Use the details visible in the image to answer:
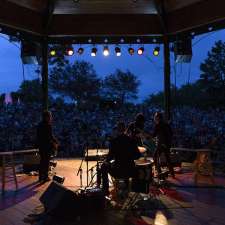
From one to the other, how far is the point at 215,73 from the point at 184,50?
12.0 m

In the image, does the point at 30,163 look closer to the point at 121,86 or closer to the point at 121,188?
the point at 121,188

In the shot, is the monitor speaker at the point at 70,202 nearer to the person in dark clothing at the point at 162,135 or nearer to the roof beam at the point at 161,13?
the person in dark clothing at the point at 162,135

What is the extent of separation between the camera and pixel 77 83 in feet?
69.8

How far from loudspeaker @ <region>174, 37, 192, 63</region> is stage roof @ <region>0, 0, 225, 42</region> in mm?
241

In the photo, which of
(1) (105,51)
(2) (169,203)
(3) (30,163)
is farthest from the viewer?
(1) (105,51)

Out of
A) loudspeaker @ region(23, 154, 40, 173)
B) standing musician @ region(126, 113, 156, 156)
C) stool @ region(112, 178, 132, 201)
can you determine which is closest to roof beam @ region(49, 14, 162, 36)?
loudspeaker @ region(23, 154, 40, 173)

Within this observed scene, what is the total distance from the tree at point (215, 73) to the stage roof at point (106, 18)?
1141 cm

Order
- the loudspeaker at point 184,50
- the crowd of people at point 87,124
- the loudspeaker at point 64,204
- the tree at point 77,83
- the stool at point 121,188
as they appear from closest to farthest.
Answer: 1. the loudspeaker at point 64,204
2. the stool at point 121,188
3. the loudspeaker at point 184,50
4. the crowd of people at point 87,124
5. the tree at point 77,83

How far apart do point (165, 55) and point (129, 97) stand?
1060 cm

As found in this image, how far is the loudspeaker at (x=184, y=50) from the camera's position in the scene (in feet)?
38.4

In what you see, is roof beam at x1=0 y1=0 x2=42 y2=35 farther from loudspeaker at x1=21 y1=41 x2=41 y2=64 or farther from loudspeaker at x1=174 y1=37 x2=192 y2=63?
loudspeaker at x1=174 y1=37 x2=192 y2=63

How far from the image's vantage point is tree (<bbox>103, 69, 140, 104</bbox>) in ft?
71.0

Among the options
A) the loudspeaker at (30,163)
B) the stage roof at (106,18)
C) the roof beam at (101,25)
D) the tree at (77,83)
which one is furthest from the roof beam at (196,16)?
the tree at (77,83)

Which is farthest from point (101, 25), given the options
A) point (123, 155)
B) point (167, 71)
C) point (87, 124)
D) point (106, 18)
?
point (123, 155)
